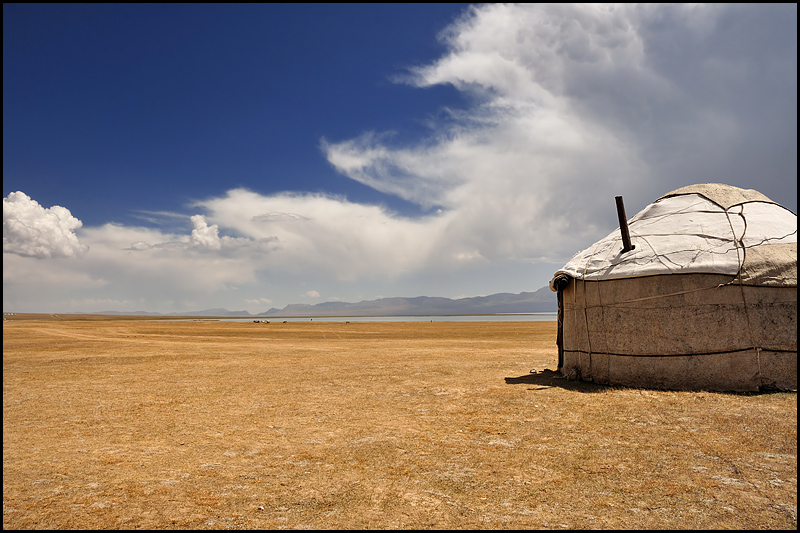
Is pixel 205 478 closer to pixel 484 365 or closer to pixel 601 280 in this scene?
pixel 601 280

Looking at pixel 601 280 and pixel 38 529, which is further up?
pixel 601 280

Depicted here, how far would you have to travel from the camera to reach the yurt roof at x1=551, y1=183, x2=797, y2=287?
8.34 meters

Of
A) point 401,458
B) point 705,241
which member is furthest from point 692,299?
point 401,458

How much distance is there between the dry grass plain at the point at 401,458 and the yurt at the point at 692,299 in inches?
26.2

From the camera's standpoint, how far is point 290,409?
8227 mm

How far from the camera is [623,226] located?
31.4 ft

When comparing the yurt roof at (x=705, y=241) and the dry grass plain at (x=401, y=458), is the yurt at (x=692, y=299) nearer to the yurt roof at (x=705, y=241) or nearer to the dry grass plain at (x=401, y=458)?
the yurt roof at (x=705, y=241)

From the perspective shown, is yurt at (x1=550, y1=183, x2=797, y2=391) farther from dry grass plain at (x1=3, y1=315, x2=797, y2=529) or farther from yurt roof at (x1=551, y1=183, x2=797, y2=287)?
dry grass plain at (x1=3, y1=315, x2=797, y2=529)

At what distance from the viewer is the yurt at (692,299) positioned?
814 cm

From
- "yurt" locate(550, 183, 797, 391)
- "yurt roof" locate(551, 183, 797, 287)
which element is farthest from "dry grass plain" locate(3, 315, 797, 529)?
"yurt roof" locate(551, 183, 797, 287)

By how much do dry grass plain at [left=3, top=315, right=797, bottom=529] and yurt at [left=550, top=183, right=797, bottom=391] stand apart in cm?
67

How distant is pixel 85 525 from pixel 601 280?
9.44 meters

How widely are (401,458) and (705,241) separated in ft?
26.1

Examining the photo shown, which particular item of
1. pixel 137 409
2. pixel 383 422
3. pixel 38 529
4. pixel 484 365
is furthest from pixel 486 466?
pixel 484 365
